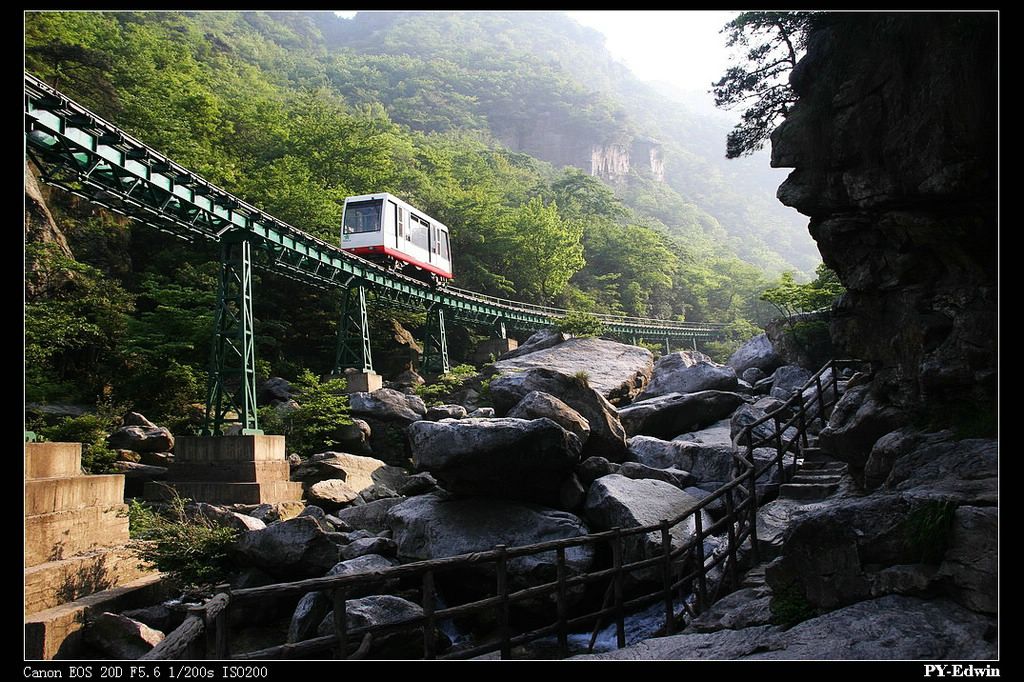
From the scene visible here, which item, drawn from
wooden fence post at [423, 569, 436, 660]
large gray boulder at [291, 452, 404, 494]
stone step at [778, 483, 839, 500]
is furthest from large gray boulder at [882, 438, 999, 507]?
large gray boulder at [291, 452, 404, 494]

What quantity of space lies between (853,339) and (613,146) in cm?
9504

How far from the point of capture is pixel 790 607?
5.77 metres

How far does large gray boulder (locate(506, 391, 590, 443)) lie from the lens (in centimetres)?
1223

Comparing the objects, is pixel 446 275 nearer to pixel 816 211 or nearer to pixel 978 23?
pixel 816 211

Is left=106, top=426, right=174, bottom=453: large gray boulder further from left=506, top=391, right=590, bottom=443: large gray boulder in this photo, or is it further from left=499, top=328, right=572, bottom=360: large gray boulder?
left=499, top=328, right=572, bottom=360: large gray boulder

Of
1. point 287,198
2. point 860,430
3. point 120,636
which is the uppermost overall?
point 287,198

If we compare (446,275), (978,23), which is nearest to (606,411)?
(978,23)

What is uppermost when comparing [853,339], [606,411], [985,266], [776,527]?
[985,266]

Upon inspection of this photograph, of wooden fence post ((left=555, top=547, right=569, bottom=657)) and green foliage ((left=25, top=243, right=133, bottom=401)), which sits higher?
green foliage ((left=25, top=243, right=133, bottom=401))

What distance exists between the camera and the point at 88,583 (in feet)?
28.0

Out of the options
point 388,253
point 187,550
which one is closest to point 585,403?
point 187,550

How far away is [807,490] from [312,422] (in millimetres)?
11801

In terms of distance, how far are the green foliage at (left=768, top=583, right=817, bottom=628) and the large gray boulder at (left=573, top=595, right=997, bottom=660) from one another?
0.40ft

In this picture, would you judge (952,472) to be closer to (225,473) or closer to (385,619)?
(385,619)
